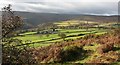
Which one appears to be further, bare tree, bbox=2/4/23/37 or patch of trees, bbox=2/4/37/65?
bare tree, bbox=2/4/23/37

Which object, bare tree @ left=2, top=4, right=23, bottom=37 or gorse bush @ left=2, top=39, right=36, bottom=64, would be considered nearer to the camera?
gorse bush @ left=2, top=39, right=36, bottom=64

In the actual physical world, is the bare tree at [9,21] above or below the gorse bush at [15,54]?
above

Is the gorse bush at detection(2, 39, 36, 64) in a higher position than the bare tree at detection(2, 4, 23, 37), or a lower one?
lower

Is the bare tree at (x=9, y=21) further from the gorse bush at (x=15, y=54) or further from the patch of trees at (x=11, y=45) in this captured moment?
the gorse bush at (x=15, y=54)

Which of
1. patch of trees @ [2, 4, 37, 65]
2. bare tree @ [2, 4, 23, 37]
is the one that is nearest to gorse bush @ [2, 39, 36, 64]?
patch of trees @ [2, 4, 37, 65]

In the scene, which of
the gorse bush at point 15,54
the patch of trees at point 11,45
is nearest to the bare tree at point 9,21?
the patch of trees at point 11,45

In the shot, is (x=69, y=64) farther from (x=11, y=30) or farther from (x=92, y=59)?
(x=11, y=30)

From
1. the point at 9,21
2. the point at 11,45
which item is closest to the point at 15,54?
the point at 11,45

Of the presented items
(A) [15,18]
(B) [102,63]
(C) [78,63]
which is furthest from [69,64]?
(A) [15,18]

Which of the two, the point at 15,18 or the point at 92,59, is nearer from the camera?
the point at 15,18

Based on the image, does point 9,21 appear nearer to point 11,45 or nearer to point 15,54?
point 11,45

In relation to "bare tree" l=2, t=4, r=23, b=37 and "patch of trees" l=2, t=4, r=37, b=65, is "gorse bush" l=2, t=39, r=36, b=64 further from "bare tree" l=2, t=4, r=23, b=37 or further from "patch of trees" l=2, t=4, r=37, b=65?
"bare tree" l=2, t=4, r=23, b=37
